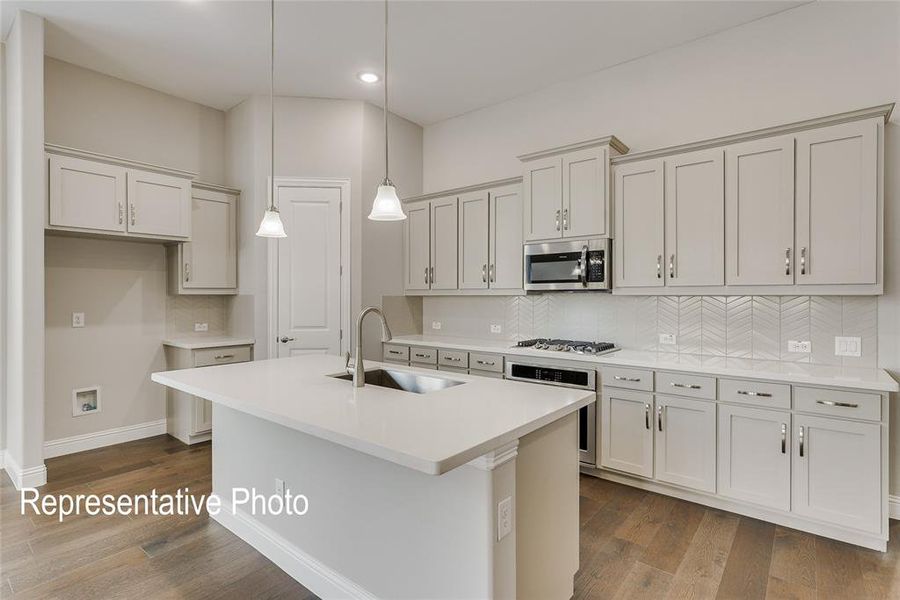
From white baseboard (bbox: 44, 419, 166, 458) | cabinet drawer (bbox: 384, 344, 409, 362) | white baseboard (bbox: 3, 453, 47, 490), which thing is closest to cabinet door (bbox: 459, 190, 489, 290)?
cabinet drawer (bbox: 384, 344, 409, 362)

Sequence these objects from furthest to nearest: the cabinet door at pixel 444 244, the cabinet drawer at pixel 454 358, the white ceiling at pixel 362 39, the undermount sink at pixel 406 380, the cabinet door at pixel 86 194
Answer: the cabinet door at pixel 444 244, the cabinet drawer at pixel 454 358, the cabinet door at pixel 86 194, the white ceiling at pixel 362 39, the undermount sink at pixel 406 380

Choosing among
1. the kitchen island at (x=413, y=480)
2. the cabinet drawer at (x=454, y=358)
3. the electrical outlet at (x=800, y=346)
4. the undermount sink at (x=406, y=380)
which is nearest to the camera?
the kitchen island at (x=413, y=480)

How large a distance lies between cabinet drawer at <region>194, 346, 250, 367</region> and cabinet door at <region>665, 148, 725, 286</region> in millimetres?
3657

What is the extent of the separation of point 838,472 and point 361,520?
2464mm

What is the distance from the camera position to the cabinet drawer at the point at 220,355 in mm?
4039

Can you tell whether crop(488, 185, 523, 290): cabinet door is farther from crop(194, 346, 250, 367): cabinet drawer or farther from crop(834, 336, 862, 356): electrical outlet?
crop(194, 346, 250, 367): cabinet drawer

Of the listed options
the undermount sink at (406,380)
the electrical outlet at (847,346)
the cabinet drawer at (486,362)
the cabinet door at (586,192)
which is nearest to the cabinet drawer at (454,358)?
the cabinet drawer at (486,362)

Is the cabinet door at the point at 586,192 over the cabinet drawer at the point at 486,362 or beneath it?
over

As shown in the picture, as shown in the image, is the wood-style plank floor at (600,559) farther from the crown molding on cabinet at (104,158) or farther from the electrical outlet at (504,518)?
the crown molding on cabinet at (104,158)

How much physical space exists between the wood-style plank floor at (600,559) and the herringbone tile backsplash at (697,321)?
1.08 metres

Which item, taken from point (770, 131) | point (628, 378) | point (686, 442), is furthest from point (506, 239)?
point (686, 442)

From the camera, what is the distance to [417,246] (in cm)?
476

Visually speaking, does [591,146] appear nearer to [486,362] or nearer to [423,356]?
[486,362]

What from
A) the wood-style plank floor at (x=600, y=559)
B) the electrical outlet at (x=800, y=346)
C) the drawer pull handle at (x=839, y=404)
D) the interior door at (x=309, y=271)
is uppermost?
the interior door at (x=309, y=271)
